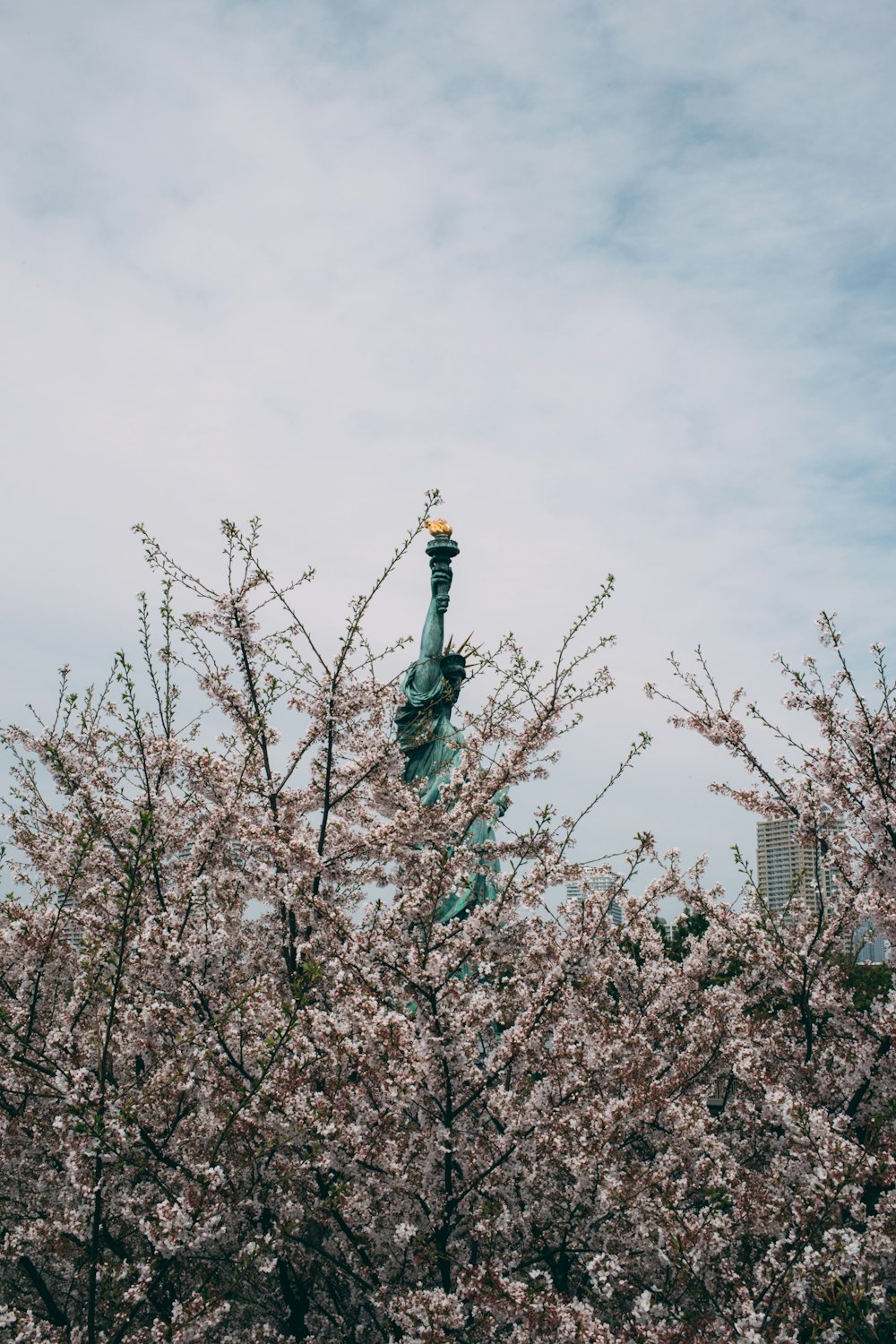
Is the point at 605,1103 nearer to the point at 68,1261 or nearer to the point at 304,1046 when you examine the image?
the point at 304,1046

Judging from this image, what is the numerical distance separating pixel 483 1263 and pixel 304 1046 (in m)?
1.59

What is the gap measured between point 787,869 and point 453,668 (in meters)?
5.84

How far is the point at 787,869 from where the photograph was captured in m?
13.0

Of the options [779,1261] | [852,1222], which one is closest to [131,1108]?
[779,1261]

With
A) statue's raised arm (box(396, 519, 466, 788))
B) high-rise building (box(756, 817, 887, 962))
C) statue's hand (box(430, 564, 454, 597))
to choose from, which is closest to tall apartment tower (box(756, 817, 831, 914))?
high-rise building (box(756, 817, 887, 962))

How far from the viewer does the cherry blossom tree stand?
16.9ft

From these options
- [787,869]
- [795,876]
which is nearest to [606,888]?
[795,876]

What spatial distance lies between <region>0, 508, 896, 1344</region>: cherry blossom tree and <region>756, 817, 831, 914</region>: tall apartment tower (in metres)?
0.41

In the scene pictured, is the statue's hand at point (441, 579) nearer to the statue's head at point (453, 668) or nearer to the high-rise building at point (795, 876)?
the statue's head at point (453, 668)

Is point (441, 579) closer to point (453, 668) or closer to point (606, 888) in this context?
point (453, 668)

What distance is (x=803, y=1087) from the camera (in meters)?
7.57

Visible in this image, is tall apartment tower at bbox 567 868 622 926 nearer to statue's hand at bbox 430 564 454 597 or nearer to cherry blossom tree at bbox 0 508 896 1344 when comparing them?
cherry blossom tree at bbox 0 508 896 1344

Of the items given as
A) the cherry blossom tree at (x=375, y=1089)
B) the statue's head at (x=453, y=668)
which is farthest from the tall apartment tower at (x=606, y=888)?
the statue's head at (x=453, y=668)

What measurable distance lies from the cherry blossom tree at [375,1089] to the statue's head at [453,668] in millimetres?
6403
